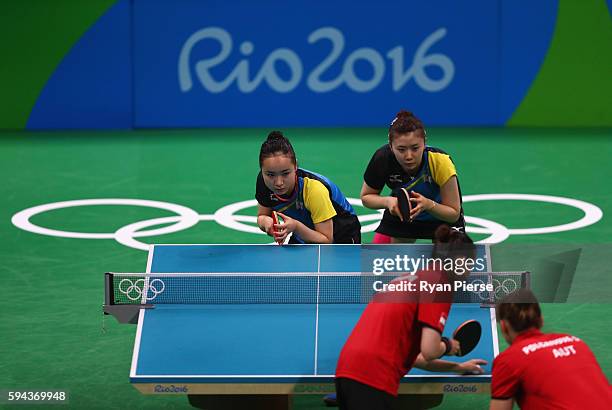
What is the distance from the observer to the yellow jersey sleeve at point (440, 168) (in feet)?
25.2

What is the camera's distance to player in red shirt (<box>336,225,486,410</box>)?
5.51 metres

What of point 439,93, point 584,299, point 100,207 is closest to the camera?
point 584,299

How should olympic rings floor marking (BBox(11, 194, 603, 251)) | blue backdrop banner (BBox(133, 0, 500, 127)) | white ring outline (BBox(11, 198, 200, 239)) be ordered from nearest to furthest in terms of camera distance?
1. olympic rings floor marking (BBox(11, 194, 603, 251))
2. white ring outline (BBox(11, 198, 200, 239))
3. blue backdrop banner (BBox(133, 0, 500, 127))

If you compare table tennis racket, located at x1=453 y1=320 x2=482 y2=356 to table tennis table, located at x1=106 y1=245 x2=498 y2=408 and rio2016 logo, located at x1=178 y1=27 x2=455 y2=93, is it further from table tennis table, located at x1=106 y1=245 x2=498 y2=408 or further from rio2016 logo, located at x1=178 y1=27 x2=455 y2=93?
rio2016 logo, located at x1=178 y1=27 x2=455 y2=93

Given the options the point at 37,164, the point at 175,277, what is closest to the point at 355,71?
the point at 37,164

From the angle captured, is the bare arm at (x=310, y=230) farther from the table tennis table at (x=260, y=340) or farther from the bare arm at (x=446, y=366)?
the bare arm at (x=446, y=366)

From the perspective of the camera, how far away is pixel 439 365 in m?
5.66

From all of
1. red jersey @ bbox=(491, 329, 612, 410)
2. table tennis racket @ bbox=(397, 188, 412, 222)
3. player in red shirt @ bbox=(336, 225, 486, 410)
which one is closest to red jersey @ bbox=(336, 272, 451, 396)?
player in red shirt @ bbox=(336, 225, 486, 410)

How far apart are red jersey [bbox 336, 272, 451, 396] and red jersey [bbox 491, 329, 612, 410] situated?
0.53 metres

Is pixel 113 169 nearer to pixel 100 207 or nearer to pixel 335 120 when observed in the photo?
pixel 100 207

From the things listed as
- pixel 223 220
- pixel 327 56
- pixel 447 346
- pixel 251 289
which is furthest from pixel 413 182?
pixel 327 56

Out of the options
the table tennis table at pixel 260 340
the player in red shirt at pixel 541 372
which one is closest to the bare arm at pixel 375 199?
the table tennis table at pixel 260 340

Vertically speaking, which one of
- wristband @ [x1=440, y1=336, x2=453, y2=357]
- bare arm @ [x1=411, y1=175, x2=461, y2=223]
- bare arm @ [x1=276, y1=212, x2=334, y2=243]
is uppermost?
bare arm @ [x1=411, y1=175, x2=461, y2=223]

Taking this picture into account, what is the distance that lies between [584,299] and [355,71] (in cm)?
819
